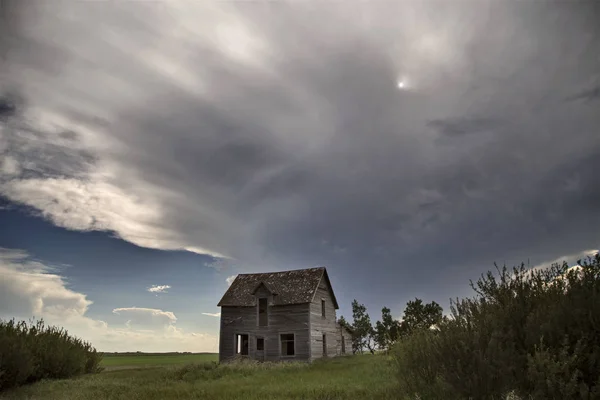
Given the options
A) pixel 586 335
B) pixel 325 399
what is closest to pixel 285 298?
pixel 325 399

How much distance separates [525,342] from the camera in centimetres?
790

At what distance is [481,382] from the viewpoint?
25.3 feet

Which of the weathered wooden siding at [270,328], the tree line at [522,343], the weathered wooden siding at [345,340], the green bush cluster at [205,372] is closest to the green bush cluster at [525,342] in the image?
the tree line at [522,343]

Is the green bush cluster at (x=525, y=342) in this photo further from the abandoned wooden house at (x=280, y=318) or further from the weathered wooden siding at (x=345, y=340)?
the weathered wooden siding at (x=345, y=340)

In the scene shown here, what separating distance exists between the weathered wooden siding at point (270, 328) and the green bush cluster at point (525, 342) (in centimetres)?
2593

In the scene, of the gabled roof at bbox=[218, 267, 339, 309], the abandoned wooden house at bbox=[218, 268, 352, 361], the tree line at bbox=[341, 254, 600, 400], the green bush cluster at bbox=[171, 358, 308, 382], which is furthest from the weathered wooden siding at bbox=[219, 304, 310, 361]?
the tree line at bbox=[341, 254, 600, 400]

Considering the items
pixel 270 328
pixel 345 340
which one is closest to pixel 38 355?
pixel 270 328

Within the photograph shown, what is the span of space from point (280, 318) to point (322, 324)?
14.2ft

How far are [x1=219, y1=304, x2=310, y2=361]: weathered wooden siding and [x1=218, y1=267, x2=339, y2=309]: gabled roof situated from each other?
1.86 ft

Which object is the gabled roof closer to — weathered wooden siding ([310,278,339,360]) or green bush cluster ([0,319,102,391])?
weathered wooden siding ([310,278,339,360])

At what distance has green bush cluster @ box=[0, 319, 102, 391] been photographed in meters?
17.7

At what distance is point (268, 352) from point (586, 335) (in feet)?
102

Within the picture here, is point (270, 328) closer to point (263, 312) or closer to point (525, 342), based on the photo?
point (263, 312)

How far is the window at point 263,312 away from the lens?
120 ft
